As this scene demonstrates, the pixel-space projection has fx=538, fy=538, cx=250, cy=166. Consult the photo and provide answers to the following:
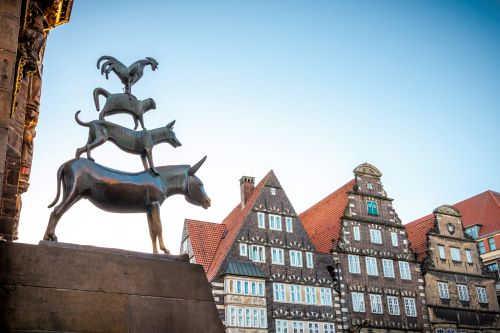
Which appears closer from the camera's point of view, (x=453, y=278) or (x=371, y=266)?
(x=371, y=266)

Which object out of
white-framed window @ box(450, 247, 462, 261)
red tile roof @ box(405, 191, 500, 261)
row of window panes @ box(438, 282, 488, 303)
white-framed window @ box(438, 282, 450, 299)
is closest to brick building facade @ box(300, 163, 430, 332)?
white-framed window @ box(438, 282, 450, 299)

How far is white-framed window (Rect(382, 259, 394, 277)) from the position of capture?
32.6 metres

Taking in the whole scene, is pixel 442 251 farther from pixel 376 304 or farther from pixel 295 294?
pixel 295 294

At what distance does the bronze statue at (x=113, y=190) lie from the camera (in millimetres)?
7050

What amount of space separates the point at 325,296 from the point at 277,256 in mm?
3510

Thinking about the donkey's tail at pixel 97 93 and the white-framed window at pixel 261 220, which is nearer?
the donkey's tail at pixel 97 93

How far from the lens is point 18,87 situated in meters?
8.98

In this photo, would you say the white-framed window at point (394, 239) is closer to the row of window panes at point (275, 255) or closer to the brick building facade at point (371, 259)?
the brick building facade at point (371, 259)

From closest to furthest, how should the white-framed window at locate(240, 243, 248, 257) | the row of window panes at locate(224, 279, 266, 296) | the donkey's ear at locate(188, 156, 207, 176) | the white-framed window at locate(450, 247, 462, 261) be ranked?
the donkey's ear at locate(188, 156, 207, 176), the row of window panes at locate(224, 279, 266, 296), the white-framed window at locate(240, 243, 248, 257), the white-framed window at locate(450, 247, 462, 261)

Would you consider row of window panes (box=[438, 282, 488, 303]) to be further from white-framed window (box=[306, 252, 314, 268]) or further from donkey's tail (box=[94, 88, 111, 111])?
donkey's tail (box=[94, 88, 111, 111])

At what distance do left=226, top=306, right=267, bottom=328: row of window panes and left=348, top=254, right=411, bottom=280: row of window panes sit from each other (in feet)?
22.7

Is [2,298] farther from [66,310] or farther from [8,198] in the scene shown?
[8,198]

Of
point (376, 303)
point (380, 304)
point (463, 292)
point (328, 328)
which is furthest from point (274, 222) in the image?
point (463, 292)

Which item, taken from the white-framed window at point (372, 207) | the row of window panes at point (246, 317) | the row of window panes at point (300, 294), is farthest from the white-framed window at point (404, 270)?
the row of window panes at point (246, 317)
